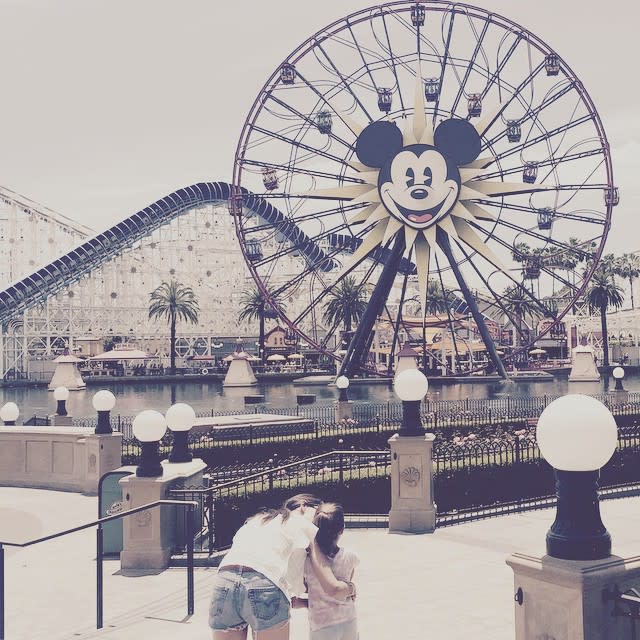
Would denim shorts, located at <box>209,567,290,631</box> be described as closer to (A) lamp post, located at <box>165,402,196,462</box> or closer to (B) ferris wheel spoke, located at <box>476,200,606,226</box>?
(A) lamp post, located at <box>165,402,196,462</box>

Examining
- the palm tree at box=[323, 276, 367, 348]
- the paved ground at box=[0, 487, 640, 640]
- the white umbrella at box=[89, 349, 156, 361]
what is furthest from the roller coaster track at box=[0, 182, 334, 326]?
the paved ground at box=[0, 487, 640, 640]

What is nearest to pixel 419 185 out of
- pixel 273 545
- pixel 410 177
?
pixel 410 177

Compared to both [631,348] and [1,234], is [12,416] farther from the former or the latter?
[631,348]

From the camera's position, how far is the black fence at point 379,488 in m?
11.7

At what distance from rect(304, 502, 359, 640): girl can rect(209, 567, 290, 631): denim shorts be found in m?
0.35

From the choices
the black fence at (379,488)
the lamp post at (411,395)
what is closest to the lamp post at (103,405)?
the black fence at (379,488)

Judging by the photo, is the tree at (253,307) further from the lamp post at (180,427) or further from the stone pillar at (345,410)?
the lamp post at (180,427)

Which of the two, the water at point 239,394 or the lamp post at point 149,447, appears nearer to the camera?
the lamp post at point 149,447

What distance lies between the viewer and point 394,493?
1234 centimetres

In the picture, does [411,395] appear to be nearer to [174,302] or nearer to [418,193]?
[418,193]

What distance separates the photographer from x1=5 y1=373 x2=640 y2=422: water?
45469mm

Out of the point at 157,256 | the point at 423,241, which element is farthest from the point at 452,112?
the point at 157,256

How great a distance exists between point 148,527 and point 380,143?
3243 centimetres

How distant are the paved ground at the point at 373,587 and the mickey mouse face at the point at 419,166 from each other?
28151 mm
